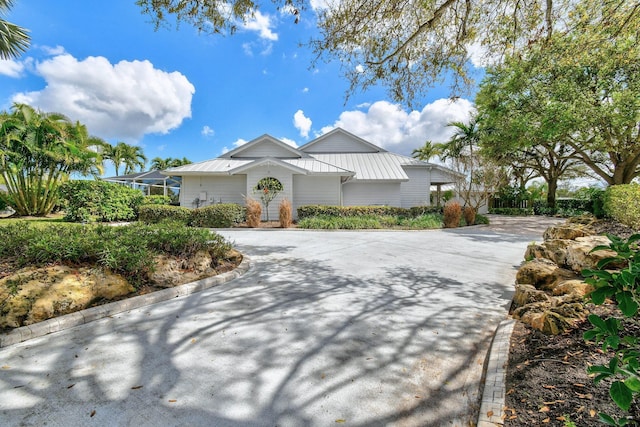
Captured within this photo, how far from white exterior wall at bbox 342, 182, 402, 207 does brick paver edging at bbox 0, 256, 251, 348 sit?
46.8 feet

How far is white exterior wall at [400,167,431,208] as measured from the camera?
21203mm

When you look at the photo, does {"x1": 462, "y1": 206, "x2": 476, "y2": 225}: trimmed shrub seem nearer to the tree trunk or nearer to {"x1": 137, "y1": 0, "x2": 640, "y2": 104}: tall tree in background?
{"x1": 137, "y1": 0, "x2": 640, "y2": 104}: tall tree in background

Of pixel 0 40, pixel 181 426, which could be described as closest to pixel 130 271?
pixel 181 426

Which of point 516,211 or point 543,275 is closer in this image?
point 543,275

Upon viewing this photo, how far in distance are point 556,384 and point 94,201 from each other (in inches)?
682

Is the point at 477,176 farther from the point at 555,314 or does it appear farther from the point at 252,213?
the point at 555,314

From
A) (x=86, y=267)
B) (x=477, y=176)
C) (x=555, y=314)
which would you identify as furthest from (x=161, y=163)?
(x=555, y=314)

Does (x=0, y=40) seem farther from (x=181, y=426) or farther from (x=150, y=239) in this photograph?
(x=181, y=426)

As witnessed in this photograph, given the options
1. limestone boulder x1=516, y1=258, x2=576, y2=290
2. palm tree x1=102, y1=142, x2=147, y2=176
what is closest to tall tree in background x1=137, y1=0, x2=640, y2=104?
limestone boulder x1=516, y1=258, x2=576, y2=290

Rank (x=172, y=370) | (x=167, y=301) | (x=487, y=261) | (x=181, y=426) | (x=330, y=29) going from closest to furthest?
(x=181, y=426) < (x=172, y=370) < (x=167, y=301) < (x=330, y=29) < (x=487, y=261)

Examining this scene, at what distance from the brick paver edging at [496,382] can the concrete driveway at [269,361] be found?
11 centimetres

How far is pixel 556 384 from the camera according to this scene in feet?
6.90

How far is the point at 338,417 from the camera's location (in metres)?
2.02

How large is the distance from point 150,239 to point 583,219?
44.5 ft
